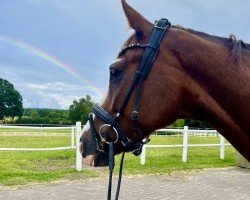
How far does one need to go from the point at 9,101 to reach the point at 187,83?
86.6 metres

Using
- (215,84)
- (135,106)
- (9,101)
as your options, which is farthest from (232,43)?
(9,101)

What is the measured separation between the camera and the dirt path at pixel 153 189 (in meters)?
6.90

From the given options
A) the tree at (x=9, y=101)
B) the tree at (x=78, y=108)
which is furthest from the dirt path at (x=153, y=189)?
the tree at (x=9, y=101)

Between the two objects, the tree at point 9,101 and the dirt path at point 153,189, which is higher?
the tree at point 9,101

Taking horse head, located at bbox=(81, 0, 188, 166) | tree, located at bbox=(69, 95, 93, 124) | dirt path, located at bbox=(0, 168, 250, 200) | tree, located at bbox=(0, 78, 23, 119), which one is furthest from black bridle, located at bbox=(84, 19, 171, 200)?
tree, located at bbox=(0, 78, 23, 119)

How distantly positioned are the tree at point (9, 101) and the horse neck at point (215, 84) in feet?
275

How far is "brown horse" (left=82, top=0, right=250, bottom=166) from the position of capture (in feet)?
6.88

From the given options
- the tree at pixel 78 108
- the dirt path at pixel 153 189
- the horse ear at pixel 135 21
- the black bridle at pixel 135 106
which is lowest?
the dirt path at pixel 153 189

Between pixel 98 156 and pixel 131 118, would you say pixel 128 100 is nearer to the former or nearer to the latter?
pixel 131 118

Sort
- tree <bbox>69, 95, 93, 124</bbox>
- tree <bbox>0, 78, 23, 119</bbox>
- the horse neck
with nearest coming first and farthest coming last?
the horse neck → tree <bbox>69, 95, 93, 124</bbox> → tree <bbox>0, 78, 23, 119</bbox>

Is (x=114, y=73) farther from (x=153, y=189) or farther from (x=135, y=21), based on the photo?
(x=153, y=189)

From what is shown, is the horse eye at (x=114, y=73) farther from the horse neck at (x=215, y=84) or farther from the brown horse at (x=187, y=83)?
the horse neck at (x=215, y=84)

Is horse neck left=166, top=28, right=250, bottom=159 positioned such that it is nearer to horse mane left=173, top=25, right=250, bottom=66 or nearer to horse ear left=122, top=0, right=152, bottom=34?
horse mane left=173, top=25, right=250, bottom=66

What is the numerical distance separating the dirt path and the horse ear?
16.7 feet
